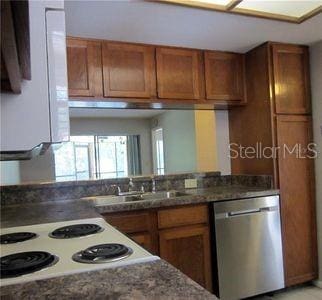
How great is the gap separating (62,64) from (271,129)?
7.45 ft

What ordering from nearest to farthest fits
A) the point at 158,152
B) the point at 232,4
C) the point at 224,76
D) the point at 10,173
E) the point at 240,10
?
1. the point at 232,4
2. the point at 240,10
3. the point at 10,173
4. the point at 224,76
5. the point at 158,152

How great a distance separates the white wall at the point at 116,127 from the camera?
546cm

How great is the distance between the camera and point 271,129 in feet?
8.56

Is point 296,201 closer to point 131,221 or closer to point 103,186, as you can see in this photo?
point 131,221

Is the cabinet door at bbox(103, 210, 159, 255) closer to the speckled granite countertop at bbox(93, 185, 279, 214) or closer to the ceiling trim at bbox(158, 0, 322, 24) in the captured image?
the speckled granite countertop at bbox(93, 185, 279, 214)

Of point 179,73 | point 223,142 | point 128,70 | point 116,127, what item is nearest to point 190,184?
point 223,142

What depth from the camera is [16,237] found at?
1216 mm

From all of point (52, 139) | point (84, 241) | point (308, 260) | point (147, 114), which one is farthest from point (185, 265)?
point (147, 114)

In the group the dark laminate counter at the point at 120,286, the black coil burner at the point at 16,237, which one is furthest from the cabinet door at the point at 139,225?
the dark laminate counter at the point at 120,286

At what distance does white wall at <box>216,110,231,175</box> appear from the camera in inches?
121

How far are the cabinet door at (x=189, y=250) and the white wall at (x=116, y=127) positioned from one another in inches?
118

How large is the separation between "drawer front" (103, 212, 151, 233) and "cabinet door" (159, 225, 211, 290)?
0.48 feet

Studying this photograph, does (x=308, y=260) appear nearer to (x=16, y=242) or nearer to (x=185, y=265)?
(x=185, y=265)

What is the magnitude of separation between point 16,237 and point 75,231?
23 centimetres
